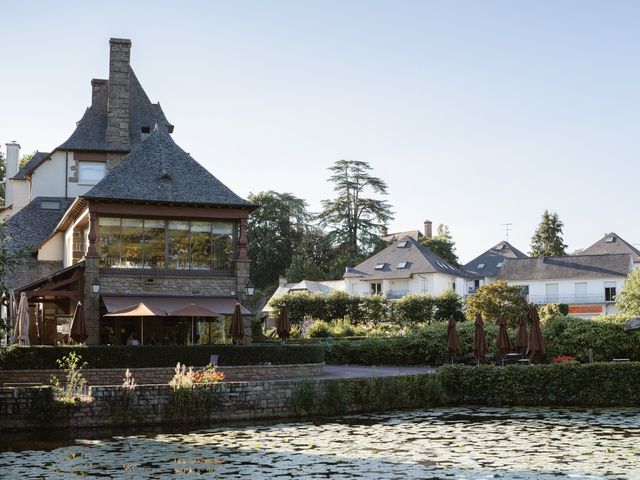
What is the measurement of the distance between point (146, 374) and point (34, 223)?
1886 centimetres

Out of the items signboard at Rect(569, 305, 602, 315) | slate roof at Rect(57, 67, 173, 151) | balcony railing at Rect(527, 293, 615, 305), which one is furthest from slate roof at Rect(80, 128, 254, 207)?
signboard at Rect(569, 305, 602, 315)

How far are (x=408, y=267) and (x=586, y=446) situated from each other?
2096 inches

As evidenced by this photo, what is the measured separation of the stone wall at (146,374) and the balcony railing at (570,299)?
5010cm

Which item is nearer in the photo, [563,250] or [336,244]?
[336,244]

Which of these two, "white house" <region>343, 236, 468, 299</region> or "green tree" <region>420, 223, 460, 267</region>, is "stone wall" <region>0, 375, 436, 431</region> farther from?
"green tree" <region>420, 223, 460, 267</region>

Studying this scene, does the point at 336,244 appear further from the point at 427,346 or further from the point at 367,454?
the point at 367,454

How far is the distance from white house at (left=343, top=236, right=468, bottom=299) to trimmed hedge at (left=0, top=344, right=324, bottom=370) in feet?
138

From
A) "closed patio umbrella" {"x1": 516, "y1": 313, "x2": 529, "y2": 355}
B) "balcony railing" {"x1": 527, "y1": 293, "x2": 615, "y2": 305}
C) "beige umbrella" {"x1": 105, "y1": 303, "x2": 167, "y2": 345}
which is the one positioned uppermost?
"balcony railing" {"x1": 527, "y1": 293, "x2": 615, "y2": 305}

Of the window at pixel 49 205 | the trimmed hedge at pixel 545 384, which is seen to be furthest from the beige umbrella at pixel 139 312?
the window at pixel 49 205

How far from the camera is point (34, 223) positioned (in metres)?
41.9

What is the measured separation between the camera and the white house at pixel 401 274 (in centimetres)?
6981

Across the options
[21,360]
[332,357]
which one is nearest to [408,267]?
[332,357]

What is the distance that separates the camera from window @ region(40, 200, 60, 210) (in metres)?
43.2

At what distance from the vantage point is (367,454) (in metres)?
16.7
